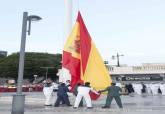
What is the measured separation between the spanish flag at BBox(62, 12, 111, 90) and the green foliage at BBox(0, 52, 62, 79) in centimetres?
7444

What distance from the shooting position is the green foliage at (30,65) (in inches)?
3765

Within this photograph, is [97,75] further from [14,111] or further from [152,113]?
[14,111]

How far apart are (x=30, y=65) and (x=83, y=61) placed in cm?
7619

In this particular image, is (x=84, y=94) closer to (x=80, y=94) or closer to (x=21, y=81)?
(x=80, y=94)

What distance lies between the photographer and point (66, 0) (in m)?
35.2

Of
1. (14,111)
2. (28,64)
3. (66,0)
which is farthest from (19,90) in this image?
(28,64)

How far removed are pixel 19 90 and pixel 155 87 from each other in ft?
114

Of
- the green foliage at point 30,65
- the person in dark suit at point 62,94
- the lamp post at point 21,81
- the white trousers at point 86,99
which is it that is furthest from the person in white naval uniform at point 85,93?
the green foliage at point 30,65

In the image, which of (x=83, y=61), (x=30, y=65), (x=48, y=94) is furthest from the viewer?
(x=30, y=65)

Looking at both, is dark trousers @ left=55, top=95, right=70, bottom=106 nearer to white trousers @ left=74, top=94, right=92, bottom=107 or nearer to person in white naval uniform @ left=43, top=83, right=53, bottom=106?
person in white naval uniform @ left=43, top=83, right=53, bottom=106

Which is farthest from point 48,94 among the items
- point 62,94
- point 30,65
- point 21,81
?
point 30,65

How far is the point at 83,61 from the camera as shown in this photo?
20.9 meters

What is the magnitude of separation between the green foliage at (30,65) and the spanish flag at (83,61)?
244 feet

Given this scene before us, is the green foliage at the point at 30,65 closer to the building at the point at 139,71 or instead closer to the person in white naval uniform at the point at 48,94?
the building at the point at 139,71
